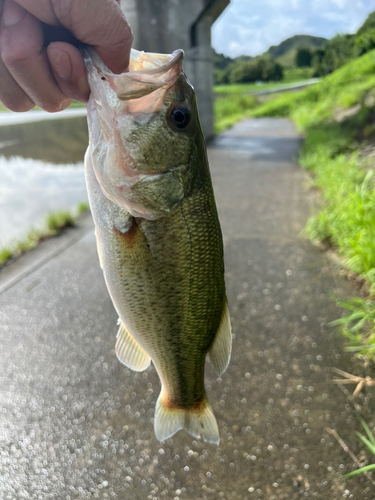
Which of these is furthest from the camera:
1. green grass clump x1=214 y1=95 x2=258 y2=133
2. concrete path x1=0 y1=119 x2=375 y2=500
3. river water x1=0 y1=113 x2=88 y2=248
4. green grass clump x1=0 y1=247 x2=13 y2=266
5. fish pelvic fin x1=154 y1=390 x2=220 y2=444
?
green grass clump x1=214 y1=95 x2=258 y2=133

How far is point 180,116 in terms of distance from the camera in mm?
1295

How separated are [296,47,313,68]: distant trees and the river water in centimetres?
5715

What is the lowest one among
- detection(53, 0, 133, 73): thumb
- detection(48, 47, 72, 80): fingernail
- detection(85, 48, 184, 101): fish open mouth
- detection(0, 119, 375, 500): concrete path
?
detection(0, 119, 375, 500): concrete path

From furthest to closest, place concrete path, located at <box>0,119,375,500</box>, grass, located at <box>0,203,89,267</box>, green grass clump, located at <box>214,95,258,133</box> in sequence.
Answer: green grass clump, located at <box>214,95,258,133</box> → grass, located at <box>0,203,89,267</box> → concrete path, located at <box>0,119,375,500</box>

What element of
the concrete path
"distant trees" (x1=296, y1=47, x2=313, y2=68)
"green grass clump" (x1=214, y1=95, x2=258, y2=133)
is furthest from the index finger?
"distant trees" (x1=296, y1=47, x2=313, y2=68)

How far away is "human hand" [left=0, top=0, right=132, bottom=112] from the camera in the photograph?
1.10 m

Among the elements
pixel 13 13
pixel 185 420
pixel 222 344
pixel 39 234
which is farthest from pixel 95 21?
pixel 39 234

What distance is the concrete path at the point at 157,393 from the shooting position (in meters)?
1.99

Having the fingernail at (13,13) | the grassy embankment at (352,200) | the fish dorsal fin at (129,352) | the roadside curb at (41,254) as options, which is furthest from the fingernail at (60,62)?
the roadside curb at (41,254)

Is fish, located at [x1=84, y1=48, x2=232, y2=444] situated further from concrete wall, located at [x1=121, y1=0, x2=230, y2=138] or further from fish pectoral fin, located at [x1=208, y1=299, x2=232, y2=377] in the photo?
concrete wall, located at [x1=121, y1=0, x2=230, y2=138]

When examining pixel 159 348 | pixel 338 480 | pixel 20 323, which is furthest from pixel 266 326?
pixel 20 323

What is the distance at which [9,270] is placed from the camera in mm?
4211

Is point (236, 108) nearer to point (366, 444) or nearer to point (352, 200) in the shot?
point (352, 200)

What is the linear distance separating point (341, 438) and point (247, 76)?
219 ft
